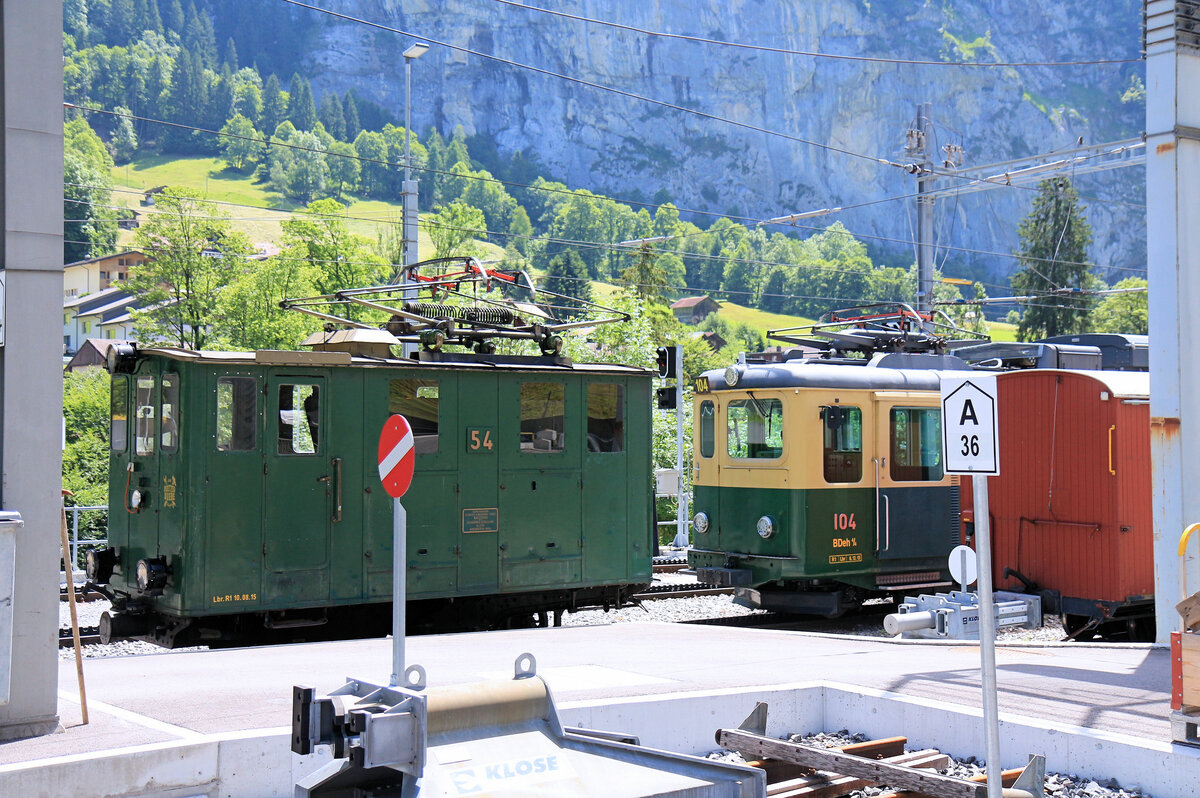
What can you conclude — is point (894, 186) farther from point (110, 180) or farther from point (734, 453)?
point (734, 453)

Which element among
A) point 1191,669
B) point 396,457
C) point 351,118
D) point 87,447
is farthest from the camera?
point 351,118

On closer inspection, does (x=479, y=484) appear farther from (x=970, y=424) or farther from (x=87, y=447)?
(x=87, y=447)

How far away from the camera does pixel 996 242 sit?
561ft

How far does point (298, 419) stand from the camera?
10766 millimetres

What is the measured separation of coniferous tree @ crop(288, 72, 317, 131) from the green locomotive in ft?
545

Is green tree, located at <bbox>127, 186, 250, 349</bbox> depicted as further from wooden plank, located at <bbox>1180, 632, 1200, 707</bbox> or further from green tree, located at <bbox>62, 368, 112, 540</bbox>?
wooden plank, located at <bbox>1180, 632, 1200, 707</bbox>

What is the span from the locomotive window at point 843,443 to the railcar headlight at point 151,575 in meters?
7.55

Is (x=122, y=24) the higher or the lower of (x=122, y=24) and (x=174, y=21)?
the lower

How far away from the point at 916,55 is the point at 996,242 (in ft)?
116

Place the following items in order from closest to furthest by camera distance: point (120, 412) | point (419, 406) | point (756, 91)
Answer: point (120, 412)
point (419, 406)
point (756, 91)

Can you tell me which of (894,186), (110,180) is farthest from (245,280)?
(894,186)

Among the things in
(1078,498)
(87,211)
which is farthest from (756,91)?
(1078,498)

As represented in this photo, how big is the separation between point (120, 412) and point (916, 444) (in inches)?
Result: 368

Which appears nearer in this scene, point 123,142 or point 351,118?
point 123,142
